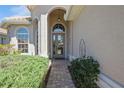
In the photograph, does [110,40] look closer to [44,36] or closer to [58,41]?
[44,36]

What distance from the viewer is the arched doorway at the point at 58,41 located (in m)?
19.6

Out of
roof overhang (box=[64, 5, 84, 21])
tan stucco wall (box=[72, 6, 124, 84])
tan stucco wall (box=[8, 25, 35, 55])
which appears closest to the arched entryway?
tan stucco wall (box=[8, 25, 35, 55])

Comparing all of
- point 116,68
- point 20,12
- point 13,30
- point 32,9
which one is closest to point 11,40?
point 13,30

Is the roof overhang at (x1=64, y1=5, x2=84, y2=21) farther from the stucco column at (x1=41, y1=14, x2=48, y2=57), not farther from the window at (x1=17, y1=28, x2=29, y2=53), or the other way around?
the window at (x1=17, y1=28, x2=29, y2=53)

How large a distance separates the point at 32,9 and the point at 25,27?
1.73 m

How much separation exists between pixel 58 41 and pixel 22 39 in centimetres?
337

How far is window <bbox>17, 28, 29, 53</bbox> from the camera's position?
18.8 metres

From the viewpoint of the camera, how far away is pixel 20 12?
22641 mm

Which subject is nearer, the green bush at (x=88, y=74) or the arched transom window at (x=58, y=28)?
the green bush at (x=88, y=74)

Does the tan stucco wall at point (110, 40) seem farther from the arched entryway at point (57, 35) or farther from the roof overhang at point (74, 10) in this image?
the arched entryway at point (57, 35)

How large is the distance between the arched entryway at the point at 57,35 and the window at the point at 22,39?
7.00 ft

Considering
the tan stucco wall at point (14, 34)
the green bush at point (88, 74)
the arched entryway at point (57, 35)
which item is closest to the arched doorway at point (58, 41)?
the arched entryway at point (57, 35)

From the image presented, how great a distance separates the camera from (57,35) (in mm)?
19781
